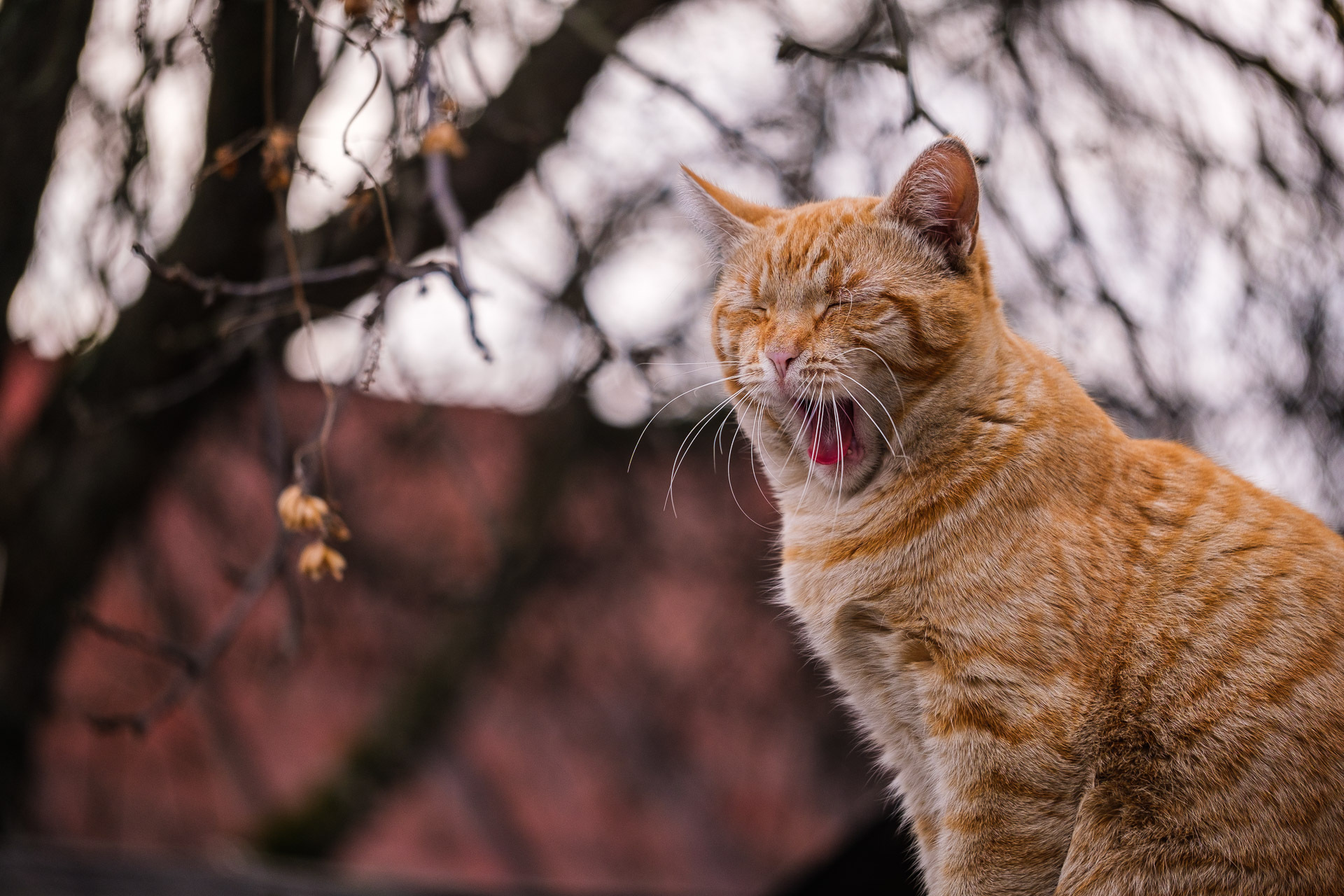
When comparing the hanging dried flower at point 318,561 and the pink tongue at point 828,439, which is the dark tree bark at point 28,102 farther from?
the pink tongue at point 828,439

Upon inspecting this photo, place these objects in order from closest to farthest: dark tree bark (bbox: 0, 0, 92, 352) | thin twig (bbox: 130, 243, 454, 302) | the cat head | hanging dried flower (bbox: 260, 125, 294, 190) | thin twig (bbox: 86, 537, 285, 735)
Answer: thin twig (bbox: 130, 243, 454, 302), hanging dried flower (bbox: 260, 125, 294, 190), the cat head, thin twig (bbox: 86, 537, 285, 735), dark tree bark (bbox: 0, 0, 92, 352)

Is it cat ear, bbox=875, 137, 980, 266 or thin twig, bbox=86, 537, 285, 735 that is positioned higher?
cat ear, bbox=875, 137, 980, 266

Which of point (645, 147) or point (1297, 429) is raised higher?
point (645, 147)

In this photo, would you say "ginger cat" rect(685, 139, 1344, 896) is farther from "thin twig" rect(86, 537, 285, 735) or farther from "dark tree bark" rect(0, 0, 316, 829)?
"dark tree bark" rect(0, 0, 316, 829)

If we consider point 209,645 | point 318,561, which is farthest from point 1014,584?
point 209,645

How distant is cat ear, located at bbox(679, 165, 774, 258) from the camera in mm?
2094

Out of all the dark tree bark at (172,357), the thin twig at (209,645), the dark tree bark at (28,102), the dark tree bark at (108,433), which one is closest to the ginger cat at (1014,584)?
the thin twig at (209,645)

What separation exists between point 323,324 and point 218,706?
455 centimetres

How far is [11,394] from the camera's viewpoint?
21.5ft

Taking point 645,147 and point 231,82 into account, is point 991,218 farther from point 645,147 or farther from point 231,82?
point 231,82

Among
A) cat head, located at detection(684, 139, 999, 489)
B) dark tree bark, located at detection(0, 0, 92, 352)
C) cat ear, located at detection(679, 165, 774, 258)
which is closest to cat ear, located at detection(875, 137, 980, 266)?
cat head, located at detection(684, 139, 999, 489)

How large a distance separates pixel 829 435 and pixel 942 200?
19.3 inches

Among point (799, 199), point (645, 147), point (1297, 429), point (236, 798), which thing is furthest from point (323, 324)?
point (236, 798)

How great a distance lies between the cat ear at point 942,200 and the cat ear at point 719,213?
14.1 inches
